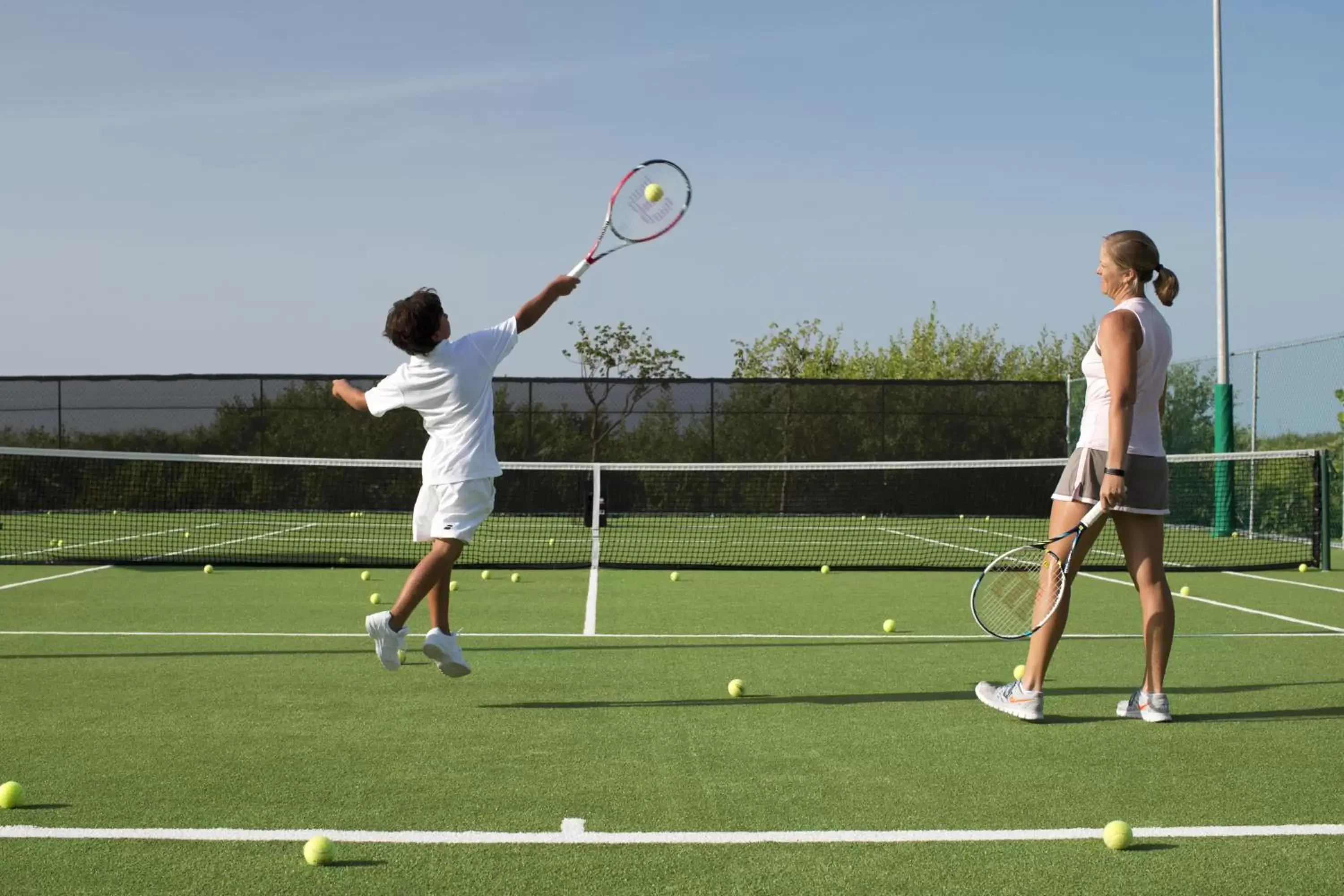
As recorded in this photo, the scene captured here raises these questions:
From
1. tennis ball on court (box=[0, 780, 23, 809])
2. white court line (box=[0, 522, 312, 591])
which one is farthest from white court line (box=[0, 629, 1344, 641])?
tennis ball on court (box=[0, 780, 23, 809])

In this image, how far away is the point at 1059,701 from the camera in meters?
5.65

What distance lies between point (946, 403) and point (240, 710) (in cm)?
2155

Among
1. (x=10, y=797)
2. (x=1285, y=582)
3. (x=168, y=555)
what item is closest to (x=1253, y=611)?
(x=1285, y=582)

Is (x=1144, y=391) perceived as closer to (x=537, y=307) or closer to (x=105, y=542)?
(x=537, y=307)

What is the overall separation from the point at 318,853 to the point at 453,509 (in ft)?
7.66

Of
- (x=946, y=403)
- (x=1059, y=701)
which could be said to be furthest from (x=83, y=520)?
(x=1059, y=701)

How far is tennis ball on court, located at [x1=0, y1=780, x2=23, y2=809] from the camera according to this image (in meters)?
3.87

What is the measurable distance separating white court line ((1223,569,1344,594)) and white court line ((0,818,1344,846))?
315 inches

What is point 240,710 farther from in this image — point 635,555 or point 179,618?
point 635,555

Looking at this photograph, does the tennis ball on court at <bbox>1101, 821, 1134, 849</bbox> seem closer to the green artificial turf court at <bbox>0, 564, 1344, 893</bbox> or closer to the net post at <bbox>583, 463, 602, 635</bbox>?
the green artificial turf court at <bbox>0, 564, 1344, 893</bbox>

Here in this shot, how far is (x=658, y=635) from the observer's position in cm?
789

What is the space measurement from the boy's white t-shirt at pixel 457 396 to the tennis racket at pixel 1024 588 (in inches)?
82.0

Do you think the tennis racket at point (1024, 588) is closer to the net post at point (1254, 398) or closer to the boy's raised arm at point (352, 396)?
the boy's raised arm at point (352, 396)

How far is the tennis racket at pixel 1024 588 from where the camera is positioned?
5.02 meters
